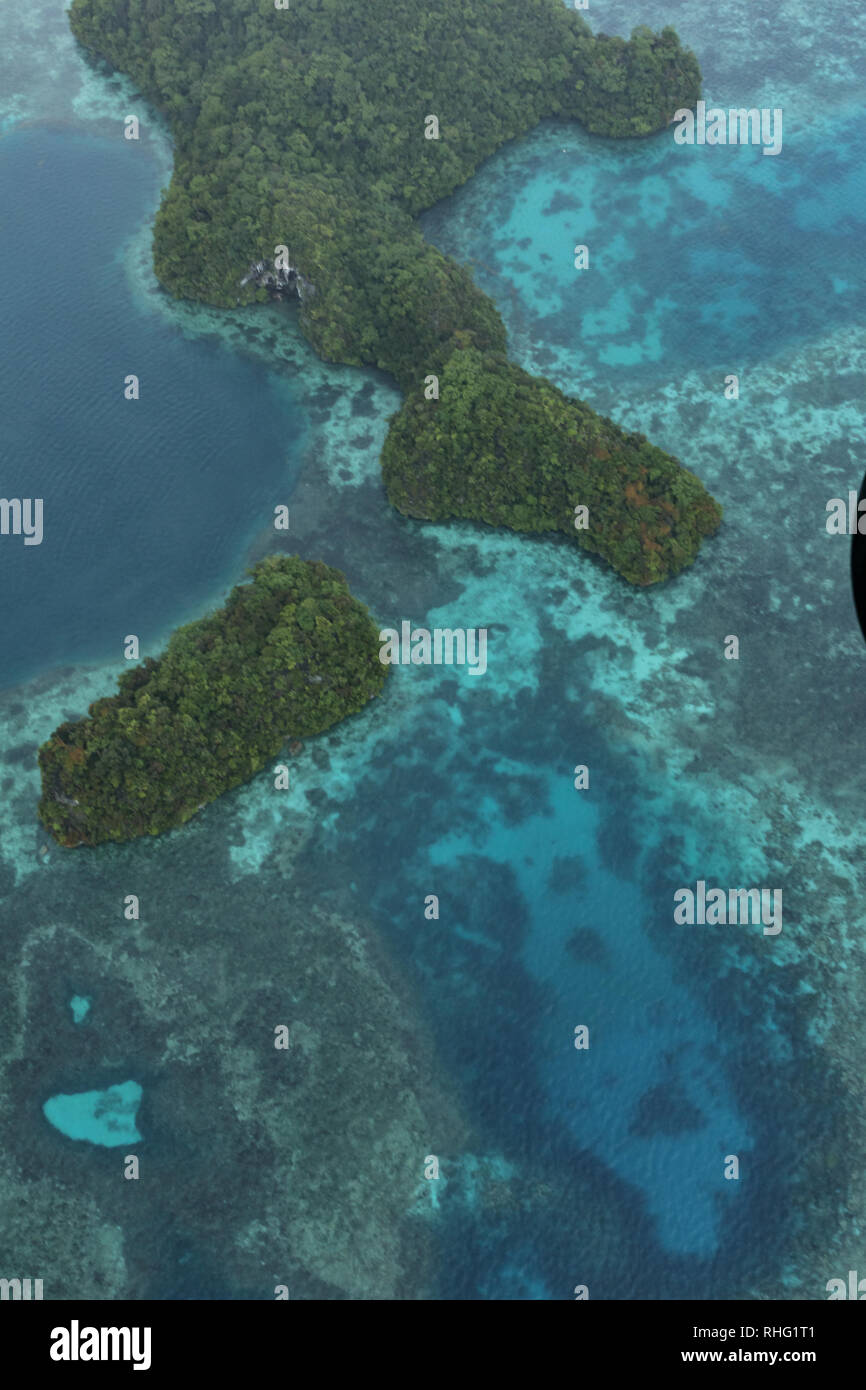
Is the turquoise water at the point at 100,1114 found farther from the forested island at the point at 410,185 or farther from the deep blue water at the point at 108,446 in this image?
the forested island at the point at 410,185

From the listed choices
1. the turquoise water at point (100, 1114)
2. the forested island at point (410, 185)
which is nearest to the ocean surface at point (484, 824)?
the turquoise water at point (100, 1114)

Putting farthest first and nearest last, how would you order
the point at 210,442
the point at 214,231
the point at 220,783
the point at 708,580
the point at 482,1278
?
the point at 214,231
the point at 210,442
the point at 708,580
the point at 220,783
the point at 482,1278

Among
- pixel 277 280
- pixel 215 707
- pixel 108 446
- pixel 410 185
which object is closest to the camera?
pixel 215 707

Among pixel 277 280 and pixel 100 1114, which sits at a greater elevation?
pixel 277 280

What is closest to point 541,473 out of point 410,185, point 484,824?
point 484,824

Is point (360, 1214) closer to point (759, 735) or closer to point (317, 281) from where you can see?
point (759, 735)

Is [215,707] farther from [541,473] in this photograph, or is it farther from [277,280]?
[277,280]

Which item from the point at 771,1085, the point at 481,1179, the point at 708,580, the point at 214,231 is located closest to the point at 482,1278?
the point at 481,1179

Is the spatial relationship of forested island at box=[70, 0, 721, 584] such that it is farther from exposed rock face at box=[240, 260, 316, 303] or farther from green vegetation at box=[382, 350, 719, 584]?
exposed rock face at box=[240, 260, 316, 303]
